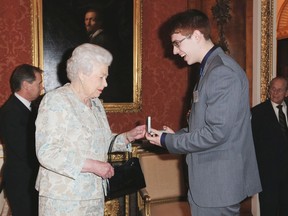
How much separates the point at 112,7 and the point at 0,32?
145 cm

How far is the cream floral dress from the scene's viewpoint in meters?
2.02

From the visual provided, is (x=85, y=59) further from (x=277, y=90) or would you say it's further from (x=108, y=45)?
(x=277, y=90)

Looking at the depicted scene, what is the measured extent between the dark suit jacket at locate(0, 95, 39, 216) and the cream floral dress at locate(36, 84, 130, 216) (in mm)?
1391

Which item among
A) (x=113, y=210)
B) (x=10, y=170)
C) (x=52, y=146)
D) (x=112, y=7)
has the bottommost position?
(x=113, y=210)

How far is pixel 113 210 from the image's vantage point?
395 cm

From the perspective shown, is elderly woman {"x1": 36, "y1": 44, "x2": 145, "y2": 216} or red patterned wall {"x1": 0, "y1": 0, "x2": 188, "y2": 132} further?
red patterned wall {"x1": 0, "y1": 0, "x2": 188, "y2": 132}

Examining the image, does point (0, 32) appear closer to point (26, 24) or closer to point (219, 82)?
point (26, 24)

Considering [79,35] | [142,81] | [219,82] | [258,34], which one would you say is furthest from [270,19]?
[219,82]

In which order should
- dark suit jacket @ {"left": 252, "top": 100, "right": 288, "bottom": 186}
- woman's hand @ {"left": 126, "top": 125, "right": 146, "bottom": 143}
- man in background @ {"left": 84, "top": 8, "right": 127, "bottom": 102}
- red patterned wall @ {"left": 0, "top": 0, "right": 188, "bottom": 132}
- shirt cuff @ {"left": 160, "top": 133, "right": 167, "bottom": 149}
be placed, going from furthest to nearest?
red patterned wall @ {"left": 0, "top": 0, "right": 188, "bottom": 132} < man in background @ {"left": 84, "top": 8, "right": 127, "bottom": 102} < dark suit jacket @ {"left": 252, "top": 100, "right": 288, "bottom": 186} < woman's hand @ {"left": 126, "top": 125, "right": 146, "bottom": 143} < shirt cuff @ {"left": 160, "top": 133, "right": 167, "bottom": 149}

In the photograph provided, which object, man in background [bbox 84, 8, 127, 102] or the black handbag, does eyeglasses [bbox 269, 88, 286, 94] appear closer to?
man in background [bbox 84, 8, 127, 102]

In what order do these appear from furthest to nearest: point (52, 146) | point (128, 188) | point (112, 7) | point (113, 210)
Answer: point (112, 7) < point (113, 210) < point (128, 188) < point (52, 146)

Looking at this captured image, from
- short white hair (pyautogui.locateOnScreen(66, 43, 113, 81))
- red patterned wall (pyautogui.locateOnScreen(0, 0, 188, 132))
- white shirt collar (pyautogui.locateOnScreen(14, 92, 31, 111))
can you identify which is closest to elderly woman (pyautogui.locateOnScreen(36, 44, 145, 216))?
short white hair (pyautogui.locateOnScreen(66, 43, 113, 81))

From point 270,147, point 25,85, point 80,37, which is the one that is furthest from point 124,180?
point 80,37

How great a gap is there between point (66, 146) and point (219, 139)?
86 centimetres
